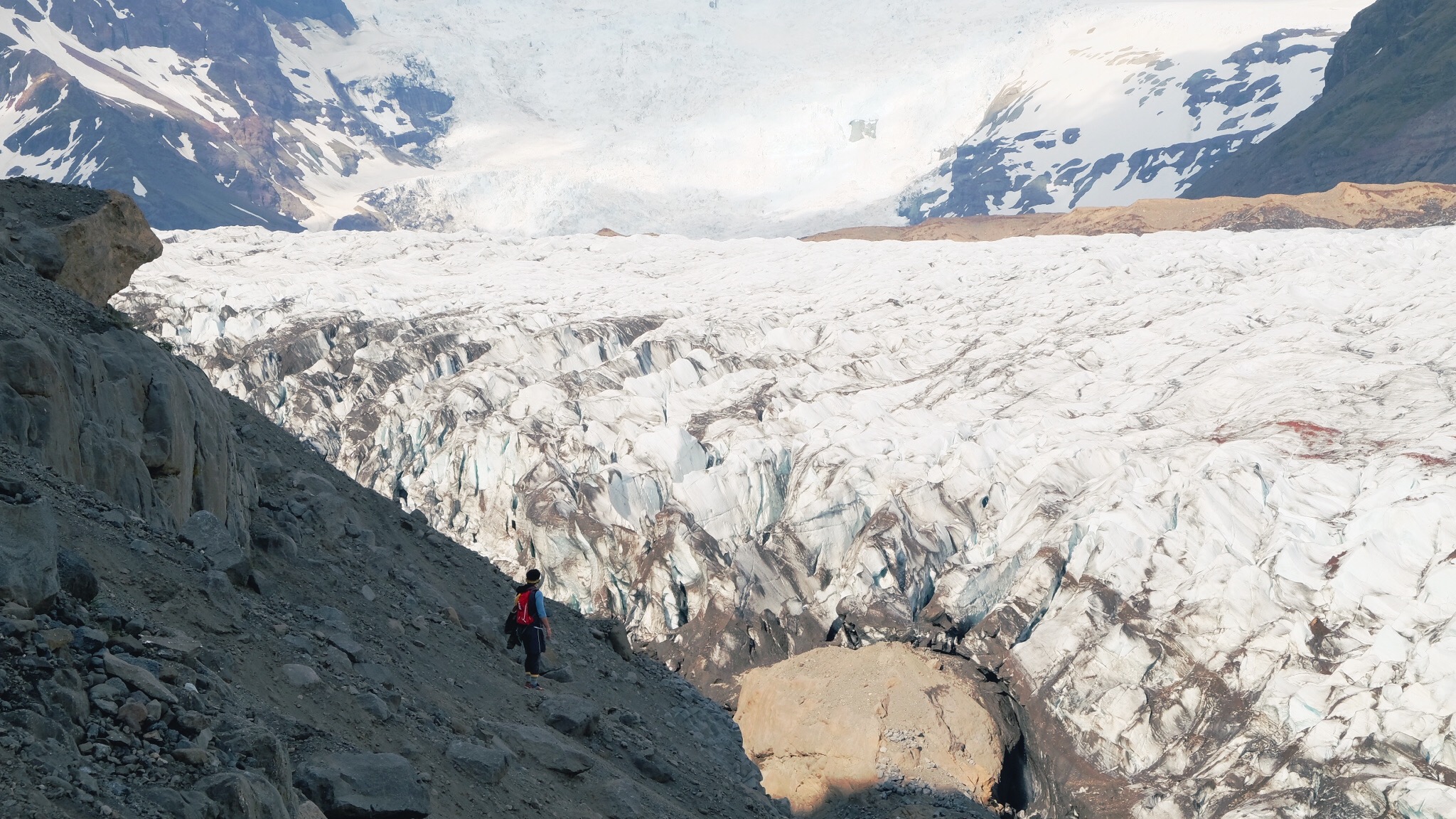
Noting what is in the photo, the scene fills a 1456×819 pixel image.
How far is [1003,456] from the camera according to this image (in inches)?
1706

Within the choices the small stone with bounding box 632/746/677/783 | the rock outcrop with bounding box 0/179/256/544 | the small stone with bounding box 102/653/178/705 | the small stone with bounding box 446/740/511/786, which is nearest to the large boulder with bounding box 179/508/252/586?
the rock outcrop with bounding box 0/179/256/544

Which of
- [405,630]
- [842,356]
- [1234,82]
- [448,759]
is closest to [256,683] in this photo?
[448,759]

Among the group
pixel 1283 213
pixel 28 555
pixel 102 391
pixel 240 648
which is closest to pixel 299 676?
pixel 240 648

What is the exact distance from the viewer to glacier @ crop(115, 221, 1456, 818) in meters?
31.8

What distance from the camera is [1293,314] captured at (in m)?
50.9

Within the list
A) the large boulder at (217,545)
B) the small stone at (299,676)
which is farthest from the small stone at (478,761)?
the large boulder at (217,545)

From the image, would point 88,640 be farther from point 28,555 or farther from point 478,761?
point 478,761

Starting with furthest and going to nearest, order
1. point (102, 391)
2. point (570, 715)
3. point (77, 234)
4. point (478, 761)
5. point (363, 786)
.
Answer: point (77, 234), point (570, 715), point (102, 391), point (478, 761), point (363, 786)

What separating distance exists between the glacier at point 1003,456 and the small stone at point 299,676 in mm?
27100

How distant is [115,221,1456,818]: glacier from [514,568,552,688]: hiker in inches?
941

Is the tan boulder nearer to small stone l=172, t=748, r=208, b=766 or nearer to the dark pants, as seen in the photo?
the dark pants

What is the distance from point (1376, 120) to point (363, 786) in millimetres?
153146

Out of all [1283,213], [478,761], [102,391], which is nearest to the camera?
[478,761]

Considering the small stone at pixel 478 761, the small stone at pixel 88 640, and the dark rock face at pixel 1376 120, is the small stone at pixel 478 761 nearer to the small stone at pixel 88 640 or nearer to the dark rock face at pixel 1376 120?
the small stone at pixel 88 640
